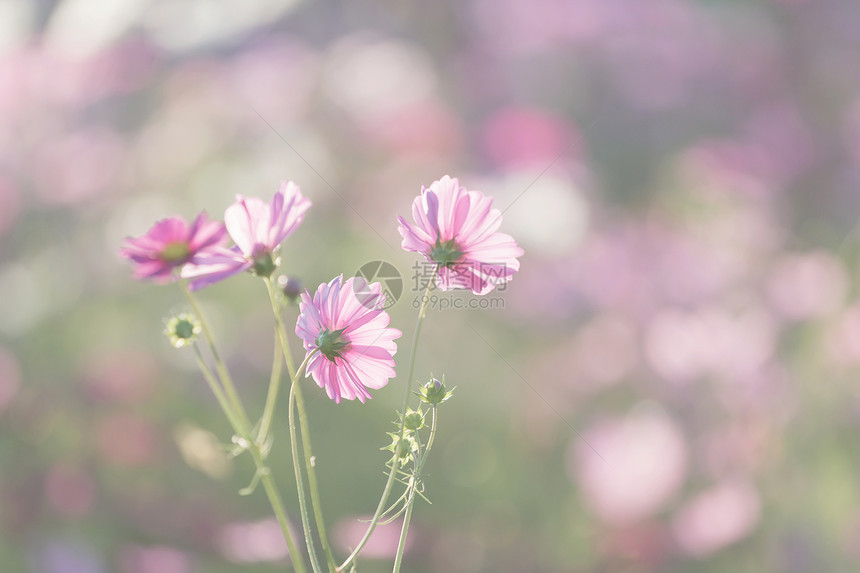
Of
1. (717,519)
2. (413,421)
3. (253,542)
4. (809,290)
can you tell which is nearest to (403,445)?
(413,421)

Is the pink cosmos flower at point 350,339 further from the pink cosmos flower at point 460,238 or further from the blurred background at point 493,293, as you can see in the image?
the blurred background at point 493,293

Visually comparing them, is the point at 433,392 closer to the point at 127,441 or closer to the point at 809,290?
the point at 127,441

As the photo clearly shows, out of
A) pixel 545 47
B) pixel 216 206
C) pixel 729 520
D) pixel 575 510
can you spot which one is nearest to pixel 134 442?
pixel 216 206

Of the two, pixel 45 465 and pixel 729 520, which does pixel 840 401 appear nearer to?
pixel 729 520

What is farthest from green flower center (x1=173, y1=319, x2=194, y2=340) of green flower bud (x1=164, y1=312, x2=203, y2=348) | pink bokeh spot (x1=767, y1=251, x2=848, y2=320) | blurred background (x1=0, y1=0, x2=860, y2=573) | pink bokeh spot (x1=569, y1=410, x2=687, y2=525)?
pink bokeh spot (x1=767, y1=251, x2=848, y2=320)

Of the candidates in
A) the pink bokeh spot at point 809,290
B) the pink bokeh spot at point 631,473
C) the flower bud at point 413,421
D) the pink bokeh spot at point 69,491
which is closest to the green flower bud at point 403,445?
the flower bud at point 413,421

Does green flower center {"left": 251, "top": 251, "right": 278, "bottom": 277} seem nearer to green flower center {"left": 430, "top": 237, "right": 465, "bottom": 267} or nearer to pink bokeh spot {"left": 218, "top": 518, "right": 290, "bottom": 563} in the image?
green flower center {"left": 430, "top": 237, "right": 465, "bottom": 267}
